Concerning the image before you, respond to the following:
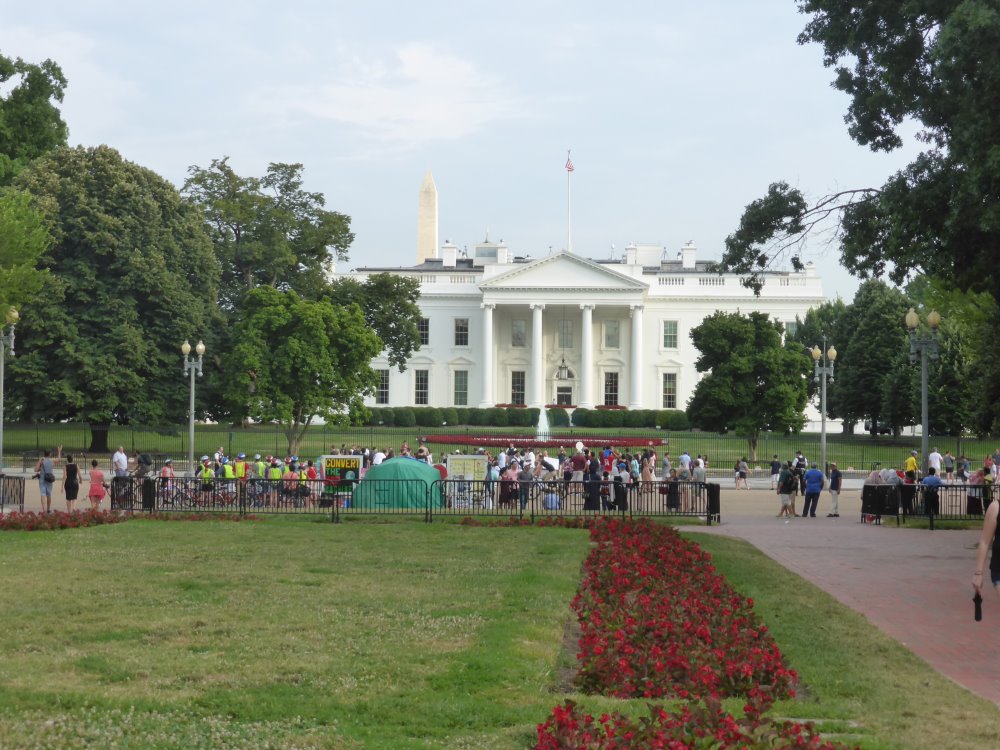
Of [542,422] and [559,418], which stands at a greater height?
[559,418]

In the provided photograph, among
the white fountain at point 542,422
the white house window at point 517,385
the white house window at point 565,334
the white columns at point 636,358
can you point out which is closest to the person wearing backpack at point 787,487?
the white fountain at point 542,422

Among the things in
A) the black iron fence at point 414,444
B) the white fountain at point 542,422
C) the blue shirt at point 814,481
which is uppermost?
the white fountain at point 542,422

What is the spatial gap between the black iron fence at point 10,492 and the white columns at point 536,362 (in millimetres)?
59661

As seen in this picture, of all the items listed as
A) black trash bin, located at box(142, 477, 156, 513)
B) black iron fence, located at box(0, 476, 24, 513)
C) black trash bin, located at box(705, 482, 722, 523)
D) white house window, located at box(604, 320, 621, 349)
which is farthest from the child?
white house window, located at box(604, 320, 621, 349)

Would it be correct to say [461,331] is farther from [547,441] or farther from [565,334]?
[547,441]

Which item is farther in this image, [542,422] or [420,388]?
[420,388]

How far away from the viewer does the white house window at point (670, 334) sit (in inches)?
3593

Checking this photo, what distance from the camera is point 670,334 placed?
9138 centimetres

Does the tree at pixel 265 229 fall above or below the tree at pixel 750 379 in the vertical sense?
above

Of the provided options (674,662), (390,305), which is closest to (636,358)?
(390,305)

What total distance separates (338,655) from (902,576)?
10.6m

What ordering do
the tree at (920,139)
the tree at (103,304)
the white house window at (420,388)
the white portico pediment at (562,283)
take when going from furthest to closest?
the white house window at (420,388) < the white portico pediment at (562,283) < the tree at (103,304) < the tree at (920,139)

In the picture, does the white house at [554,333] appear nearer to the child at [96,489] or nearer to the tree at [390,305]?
the tree at [390,305]

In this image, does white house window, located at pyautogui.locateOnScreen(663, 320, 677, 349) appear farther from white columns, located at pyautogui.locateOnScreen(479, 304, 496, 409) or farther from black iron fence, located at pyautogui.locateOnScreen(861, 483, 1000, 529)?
black iron fence, located at pyautogui.locateOnScreen(861, 483, 1000, 529)
